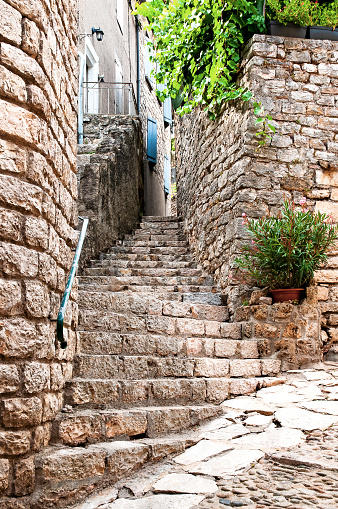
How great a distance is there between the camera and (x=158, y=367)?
352cm

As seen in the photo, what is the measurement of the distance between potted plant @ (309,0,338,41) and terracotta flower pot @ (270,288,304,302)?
2588 millimetres

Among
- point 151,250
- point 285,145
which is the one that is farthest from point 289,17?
point 151,250

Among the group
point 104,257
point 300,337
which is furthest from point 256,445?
point 104,257

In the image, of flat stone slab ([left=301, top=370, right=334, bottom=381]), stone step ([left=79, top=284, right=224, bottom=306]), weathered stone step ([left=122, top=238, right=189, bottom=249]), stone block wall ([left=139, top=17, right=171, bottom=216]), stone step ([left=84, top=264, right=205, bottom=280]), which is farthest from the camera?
stone block wall ([left=139, top=17, right=171, bottom=216])

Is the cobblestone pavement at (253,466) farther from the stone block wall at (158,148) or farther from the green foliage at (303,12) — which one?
the stone block wall at (158,148)

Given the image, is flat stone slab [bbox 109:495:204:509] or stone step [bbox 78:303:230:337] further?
stone step [bbox 78:303:230:337]

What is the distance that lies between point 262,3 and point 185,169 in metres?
3.54

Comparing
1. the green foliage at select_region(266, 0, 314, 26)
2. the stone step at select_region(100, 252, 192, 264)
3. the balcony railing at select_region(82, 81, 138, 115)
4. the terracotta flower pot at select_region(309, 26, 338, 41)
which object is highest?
the balcony railing at select_region(82, 81, 138, 115)

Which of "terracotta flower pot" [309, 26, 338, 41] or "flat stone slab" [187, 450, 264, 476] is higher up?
"terracotta flower pot" [309, 26, 338, 41]

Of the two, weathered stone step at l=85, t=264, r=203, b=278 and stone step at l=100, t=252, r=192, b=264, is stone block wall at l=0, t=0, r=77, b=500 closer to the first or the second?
weathered stone step at l=85, t=264, r=203, b=278

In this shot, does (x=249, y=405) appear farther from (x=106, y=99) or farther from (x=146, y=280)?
(x=106, y=99)

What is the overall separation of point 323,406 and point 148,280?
2.58 meters

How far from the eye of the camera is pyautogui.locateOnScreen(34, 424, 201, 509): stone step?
237cm

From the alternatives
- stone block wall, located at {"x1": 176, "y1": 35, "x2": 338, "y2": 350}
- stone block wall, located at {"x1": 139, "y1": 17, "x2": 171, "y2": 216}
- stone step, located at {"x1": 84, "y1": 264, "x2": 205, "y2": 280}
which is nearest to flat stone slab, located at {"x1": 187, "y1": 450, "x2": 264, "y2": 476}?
stone block wall, located at {"x1": 176, "y1": 35, "x2": 338, "y2": 350}
